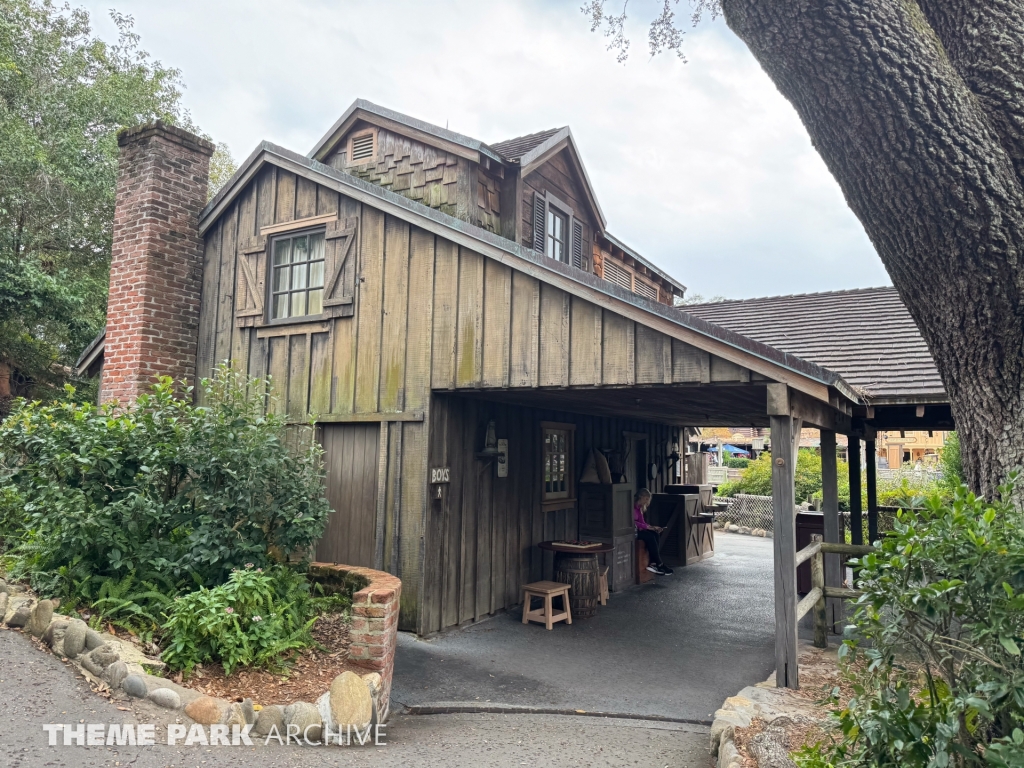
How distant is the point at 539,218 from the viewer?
1057 centimetres

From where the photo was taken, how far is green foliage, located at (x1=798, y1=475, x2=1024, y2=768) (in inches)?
94.4

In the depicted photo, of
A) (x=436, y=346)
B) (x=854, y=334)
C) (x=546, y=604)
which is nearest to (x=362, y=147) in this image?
(x=436, y=346)

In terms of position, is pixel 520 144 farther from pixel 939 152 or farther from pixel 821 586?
pixel 939 152

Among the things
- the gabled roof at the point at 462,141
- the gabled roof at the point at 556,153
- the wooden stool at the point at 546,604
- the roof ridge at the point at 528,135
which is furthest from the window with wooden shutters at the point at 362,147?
the wooden stool at the point at 546,604

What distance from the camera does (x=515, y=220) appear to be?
32.2ft

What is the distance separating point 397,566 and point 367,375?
7.04ft

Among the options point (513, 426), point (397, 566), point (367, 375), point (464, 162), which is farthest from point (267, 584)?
point (464, 162)

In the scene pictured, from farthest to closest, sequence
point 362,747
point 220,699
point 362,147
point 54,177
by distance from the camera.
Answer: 1. point 54,177
2. point 362,147
3. point 362,747
4. point 220,699

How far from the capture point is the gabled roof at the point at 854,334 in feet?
23.3

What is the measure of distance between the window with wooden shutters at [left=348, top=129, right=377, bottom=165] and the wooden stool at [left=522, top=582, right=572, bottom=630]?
652 cm

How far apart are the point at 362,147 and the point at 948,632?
9.85m

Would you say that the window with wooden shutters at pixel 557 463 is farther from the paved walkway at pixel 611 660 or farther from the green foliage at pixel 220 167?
the green foliage at pixel 220 167

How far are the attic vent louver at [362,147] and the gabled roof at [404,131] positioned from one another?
8.1 inches

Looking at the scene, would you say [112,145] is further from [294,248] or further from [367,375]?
[367,375]
